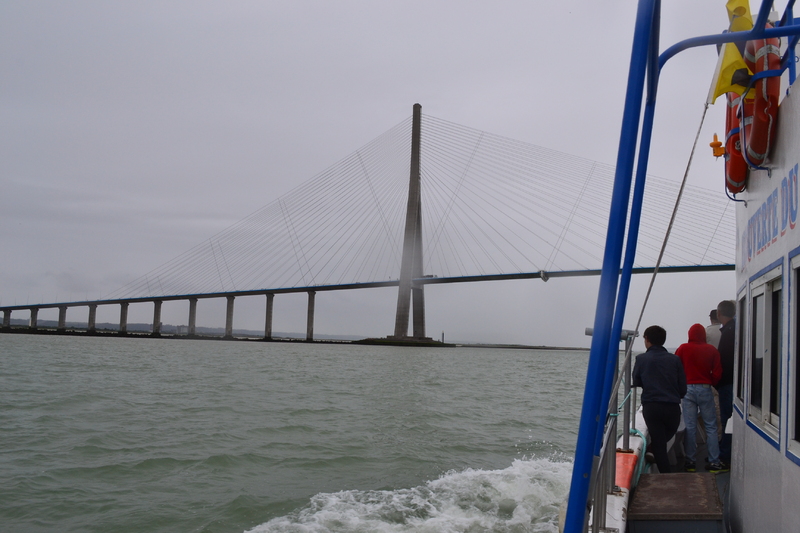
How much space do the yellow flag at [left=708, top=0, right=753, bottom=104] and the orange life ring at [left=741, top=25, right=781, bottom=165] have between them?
4 cm

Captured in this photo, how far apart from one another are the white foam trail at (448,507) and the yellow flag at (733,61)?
3.46 metres

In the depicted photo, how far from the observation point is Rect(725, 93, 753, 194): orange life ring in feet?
8.91

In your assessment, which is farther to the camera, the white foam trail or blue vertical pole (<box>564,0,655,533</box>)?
the white foam trail

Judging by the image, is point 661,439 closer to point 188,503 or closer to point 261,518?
point 261,518

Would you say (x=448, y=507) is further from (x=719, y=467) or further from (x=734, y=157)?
(x=734, y=157)

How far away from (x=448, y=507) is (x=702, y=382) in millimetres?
2188

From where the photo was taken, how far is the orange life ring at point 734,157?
8.91 ft

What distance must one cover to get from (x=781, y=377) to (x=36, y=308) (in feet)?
202

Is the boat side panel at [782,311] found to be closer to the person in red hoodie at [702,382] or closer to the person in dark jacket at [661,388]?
the person in dark jacket at [661,388]

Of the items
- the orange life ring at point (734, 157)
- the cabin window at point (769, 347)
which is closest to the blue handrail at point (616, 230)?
the cabin window at point (769, 347)

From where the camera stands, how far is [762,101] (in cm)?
220

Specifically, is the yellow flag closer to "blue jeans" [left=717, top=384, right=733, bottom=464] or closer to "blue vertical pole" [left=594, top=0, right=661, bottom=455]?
"blue vertical pole" [left=594, top=0, right=661, bottom=455]

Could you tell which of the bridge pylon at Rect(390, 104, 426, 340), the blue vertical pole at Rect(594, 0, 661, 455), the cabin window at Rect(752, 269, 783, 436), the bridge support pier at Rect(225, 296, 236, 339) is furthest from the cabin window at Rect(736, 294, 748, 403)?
the bridge support pier at Rect(225, 296, 236, 339)

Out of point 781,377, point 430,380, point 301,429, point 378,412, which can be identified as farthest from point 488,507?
point 430,380
